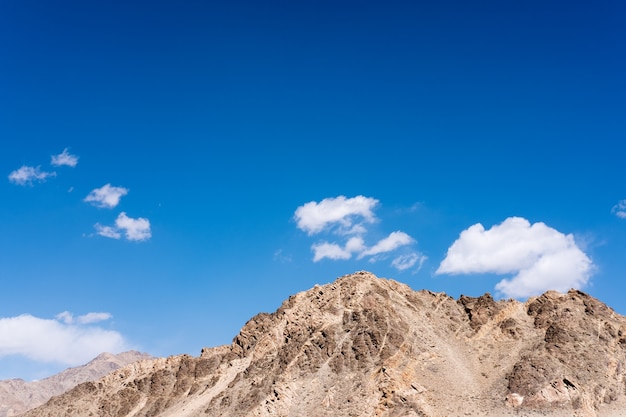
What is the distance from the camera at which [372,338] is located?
328ft

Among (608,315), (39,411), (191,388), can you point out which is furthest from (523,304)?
(39,411)

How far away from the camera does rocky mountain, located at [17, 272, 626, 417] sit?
86.6 m

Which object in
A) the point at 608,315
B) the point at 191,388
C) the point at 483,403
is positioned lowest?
the point at 483,403

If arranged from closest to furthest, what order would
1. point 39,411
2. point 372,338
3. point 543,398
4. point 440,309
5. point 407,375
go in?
point 543,398 < point 407,375 < point 372,338 < point 440,309 < point 39,411

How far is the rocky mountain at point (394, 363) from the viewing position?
284 ft

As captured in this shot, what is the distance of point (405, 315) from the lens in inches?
4277

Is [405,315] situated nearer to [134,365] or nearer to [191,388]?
[191,388]

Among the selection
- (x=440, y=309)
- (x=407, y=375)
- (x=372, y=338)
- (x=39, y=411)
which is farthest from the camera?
(x=39, y=411)

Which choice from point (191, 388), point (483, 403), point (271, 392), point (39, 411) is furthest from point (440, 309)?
point (39, 411)

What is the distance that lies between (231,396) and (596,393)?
57.2m

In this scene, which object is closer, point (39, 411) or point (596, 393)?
point (596, 393)

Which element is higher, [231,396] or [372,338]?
[372,338]

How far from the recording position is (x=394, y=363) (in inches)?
3679

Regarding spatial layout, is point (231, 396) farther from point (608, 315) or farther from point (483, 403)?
point (608, 315)
